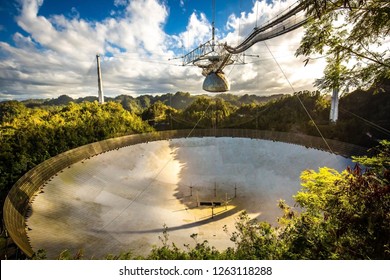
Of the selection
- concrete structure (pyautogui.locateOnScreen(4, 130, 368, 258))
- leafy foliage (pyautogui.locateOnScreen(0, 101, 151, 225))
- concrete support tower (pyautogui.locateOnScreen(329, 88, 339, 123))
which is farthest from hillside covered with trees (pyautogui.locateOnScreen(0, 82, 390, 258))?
concrete structure (pyautogui.locateOnScreen(4, 130, 368, 258))

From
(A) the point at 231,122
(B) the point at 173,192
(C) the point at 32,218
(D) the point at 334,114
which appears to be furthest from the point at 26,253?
(A) the point at 231,122

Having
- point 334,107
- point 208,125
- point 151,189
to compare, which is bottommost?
point 151,189

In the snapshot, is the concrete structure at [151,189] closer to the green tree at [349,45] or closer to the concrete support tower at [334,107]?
the green tree at [349,45]

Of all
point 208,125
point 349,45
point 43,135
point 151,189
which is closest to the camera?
point 349,45

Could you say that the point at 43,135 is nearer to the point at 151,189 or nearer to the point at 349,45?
the point at 151,189

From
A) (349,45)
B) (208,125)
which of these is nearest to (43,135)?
(349,45)

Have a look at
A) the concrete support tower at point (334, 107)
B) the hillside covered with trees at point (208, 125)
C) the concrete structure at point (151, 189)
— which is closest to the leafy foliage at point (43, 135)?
the hillside covered with trees at point (208, 125)

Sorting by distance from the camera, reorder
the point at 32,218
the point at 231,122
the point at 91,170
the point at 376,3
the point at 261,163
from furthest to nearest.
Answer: the point at 231,122 → the point at 261,163 → the point at 91,170 → the point at 32,218 → the point at 376,3

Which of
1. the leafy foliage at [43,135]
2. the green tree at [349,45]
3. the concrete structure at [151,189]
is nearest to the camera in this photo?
the green tree at [349,45]
